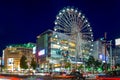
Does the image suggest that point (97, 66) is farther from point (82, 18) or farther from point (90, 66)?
point (82, 18)

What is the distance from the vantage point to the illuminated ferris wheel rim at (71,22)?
90.6 meters

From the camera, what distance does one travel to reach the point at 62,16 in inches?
3967

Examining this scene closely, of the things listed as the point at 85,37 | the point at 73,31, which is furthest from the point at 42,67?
the point at 73,31

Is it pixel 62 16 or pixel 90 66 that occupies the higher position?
pixel 62 16

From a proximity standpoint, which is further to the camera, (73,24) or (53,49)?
(53,49)

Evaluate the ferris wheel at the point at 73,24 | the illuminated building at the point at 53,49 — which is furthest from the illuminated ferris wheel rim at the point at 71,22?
the illuminated building at the point at 53,49

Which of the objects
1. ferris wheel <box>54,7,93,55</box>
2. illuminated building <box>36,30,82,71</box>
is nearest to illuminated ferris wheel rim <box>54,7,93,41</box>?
ferris wheel <box>54,7,93,55</box>

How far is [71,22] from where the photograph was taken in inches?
3666

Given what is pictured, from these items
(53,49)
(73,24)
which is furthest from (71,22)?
(53,49)

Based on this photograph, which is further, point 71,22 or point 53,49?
point 53,49

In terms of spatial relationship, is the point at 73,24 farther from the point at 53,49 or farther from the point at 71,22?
the point at 53,49

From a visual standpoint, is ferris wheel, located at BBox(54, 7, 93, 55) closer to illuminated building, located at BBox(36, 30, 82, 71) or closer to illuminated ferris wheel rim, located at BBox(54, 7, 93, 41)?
illuminated ferris wheel rim, located at BBox(54, 7, 93, 41)

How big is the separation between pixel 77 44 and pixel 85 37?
11.4 m

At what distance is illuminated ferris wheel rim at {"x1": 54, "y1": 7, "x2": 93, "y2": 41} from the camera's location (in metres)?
90.6
